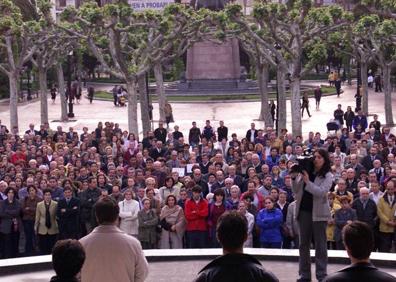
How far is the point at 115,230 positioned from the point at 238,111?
42.0 meters

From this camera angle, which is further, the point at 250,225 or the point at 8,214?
the point at 8,214

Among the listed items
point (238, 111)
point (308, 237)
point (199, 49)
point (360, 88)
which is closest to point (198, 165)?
point (308, 237)

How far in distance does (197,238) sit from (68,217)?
253 cm

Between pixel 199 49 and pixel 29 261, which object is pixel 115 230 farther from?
pixel 199 49

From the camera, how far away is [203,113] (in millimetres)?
48469

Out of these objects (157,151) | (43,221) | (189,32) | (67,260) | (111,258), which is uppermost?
(189,32)

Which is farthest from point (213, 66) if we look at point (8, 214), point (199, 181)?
point (8, 214)

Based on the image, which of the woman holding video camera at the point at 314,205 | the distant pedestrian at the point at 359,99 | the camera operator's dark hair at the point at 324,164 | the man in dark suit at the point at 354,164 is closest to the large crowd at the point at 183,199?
the man in dark suit at the point at 354,164

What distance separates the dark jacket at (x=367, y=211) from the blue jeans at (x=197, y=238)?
2711 mm

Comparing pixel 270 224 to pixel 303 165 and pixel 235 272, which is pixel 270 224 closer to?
pixel 303 165

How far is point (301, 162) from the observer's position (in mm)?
9930

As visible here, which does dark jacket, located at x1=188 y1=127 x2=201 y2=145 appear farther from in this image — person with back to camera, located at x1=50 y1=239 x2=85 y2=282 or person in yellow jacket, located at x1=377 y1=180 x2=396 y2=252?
person with back to camera, located at x1=50 y1=239 x2=85 y2=282

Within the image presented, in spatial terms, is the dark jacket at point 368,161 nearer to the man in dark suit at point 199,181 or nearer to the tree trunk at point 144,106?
the man in dark suit at point 199,181

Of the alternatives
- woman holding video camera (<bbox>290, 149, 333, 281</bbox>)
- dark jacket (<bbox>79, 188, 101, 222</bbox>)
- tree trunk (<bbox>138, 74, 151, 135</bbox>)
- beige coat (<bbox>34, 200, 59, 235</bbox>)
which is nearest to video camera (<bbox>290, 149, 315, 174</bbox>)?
woman holding video camera (<bbox>290, 149, 333, 281</bbox>)
